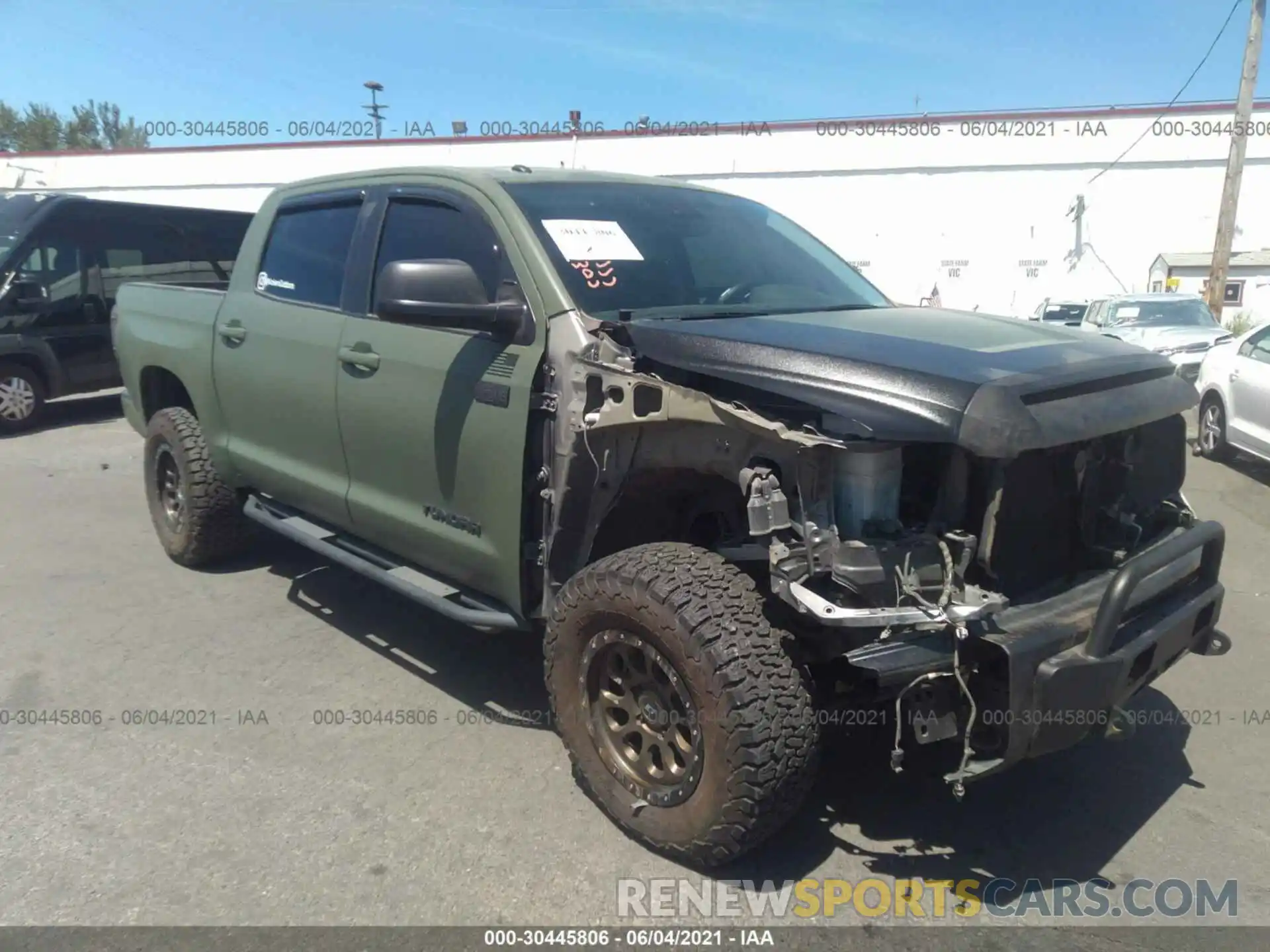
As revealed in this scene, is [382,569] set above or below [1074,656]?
below

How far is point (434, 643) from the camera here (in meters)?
4.52

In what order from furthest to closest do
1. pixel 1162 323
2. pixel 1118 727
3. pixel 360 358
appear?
pixel 1162 323 < pixel 360 358 < pixel 1118 727

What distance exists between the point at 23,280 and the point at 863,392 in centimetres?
980

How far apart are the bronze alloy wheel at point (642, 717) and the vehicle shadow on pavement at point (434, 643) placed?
762mm

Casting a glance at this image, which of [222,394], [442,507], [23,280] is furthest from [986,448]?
[23,280]

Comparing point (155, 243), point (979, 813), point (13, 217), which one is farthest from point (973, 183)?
point (979, 813)

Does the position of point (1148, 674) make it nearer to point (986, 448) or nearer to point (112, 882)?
point (986, 448)

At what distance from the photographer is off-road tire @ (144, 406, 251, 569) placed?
202 inches

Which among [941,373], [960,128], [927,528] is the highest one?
[960,128]

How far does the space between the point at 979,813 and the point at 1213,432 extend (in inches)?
282

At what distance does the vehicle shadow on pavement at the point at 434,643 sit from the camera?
3.97 m

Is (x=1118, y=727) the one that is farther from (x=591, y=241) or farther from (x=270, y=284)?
(x=270, y=284)

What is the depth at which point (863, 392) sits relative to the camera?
2.45 m

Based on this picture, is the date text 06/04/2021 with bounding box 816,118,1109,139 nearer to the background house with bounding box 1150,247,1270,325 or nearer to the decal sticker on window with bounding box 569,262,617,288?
the background house with bounding box 1150,247,1270,325
